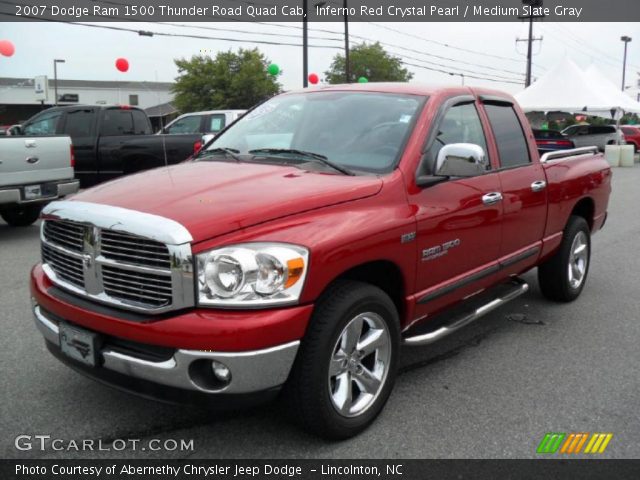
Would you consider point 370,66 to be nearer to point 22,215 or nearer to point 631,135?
point 631,135

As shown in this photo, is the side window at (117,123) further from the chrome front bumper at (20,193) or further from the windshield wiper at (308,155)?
the windshield wiper at (308,155)

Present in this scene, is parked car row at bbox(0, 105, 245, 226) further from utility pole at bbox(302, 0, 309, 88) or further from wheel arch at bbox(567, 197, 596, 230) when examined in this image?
utility pole at bbox(302, 0, 309, 88)

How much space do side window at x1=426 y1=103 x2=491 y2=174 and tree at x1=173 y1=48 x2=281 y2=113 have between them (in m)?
43.3

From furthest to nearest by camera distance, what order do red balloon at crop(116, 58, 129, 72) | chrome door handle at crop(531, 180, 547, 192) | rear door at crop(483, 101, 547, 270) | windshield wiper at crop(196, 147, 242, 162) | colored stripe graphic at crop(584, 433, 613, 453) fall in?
1. red balloon at crop(116, 58, 129, 72)
2. chrome door handle at crop(531, 180, 547, 192)
3. rear door at crop(483, 101, 547, 270)
4. windshield wiper at crop(196, 147, 242, 162)
5. colored stripe graphic at crop(584, 433, 613, 453)

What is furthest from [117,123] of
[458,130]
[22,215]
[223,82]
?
[223,82]

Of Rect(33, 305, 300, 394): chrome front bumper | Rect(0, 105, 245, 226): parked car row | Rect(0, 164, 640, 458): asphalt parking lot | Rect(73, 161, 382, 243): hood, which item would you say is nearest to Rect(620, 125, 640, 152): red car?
Rect(0, 105, 245, 226): parked car row

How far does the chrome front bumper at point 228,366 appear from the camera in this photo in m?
2.57

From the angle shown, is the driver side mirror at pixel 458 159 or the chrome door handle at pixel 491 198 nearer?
the driver side mirror at pixel 458 159

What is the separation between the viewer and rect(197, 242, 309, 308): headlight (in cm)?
260

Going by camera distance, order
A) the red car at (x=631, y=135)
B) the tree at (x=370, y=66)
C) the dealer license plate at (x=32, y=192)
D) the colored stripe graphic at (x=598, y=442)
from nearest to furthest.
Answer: the colored stripe graphic at (x=598, y=442) → the dealer license plate at (x=32, y=192) → the red car at (x=631, y=135) → the tree at (x=370, y=66)

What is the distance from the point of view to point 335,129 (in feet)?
12.6

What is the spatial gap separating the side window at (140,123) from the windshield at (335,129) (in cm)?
823

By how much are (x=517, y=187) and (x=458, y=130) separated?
658 millimetres

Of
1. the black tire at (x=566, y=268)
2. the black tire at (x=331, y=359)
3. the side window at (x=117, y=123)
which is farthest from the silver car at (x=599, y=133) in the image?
the black tire at (x=331, y=359)
